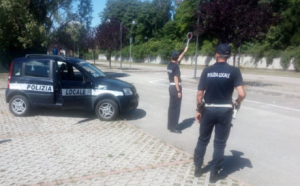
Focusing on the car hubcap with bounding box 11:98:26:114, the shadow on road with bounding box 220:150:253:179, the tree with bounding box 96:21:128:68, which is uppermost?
the tree with bounding box 96:21:128:68

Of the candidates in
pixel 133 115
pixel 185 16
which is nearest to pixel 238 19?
pixel 133 115

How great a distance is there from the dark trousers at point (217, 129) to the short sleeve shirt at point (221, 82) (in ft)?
0.49

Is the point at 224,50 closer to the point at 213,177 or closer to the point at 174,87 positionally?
the point at 213,177

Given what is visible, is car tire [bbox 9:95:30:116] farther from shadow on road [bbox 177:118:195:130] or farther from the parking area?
shadow on road [bbox 177:118:195:130]

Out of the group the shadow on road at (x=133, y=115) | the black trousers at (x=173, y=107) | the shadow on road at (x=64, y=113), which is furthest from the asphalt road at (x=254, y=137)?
the shadow on road at (x=64, y=113)

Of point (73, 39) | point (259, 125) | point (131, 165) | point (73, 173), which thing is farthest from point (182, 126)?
point (73, 39)

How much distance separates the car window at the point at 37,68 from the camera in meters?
8.42

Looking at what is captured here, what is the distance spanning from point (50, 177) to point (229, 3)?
16.1 metres

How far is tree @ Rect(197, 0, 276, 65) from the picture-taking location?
17.5 metres

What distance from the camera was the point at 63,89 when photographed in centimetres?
820

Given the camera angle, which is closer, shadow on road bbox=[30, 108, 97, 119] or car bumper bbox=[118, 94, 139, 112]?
car bumper bbox=[118, 94, 139, 112]

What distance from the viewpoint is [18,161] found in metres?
5.30

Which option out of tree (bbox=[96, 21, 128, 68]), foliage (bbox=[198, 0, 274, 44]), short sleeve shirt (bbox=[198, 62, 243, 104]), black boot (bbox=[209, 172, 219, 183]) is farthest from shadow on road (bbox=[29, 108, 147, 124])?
tree (bbox=[96, 21, 128, 68])

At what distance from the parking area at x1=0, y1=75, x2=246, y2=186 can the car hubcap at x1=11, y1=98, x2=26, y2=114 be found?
0.52 meters
